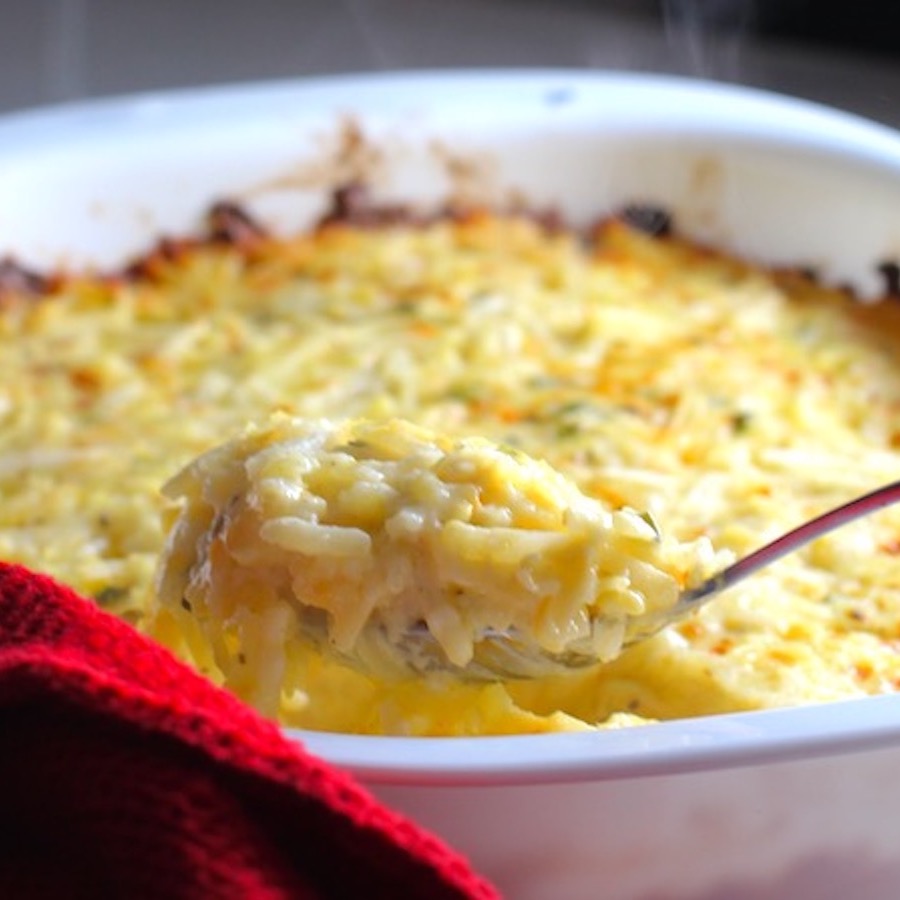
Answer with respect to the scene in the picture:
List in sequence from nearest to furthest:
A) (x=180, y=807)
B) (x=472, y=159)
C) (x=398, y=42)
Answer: (x=180, y=807) < (x=472, y=159) < (x=398, y=42)

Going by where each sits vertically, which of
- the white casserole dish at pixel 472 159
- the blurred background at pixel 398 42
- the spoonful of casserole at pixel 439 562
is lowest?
the blurred background at pixel 398 42

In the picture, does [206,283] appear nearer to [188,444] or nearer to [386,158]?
[386,158]

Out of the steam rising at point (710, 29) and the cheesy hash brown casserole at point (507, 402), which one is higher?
the steam rising at point (710, 29)

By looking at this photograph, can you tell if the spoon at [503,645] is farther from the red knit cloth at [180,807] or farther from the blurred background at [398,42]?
the blurred background at [398,42]

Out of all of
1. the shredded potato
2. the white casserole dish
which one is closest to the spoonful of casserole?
the shredded potato

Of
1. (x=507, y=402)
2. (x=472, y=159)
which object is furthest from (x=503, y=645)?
(x=472, y=159)

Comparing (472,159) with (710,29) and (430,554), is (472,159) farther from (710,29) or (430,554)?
(430,554)

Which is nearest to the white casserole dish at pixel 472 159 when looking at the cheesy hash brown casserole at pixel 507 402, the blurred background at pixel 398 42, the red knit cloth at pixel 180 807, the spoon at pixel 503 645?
the cheesy hash brown casserole at pixel 507 402

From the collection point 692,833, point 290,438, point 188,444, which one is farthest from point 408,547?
point 188,444
